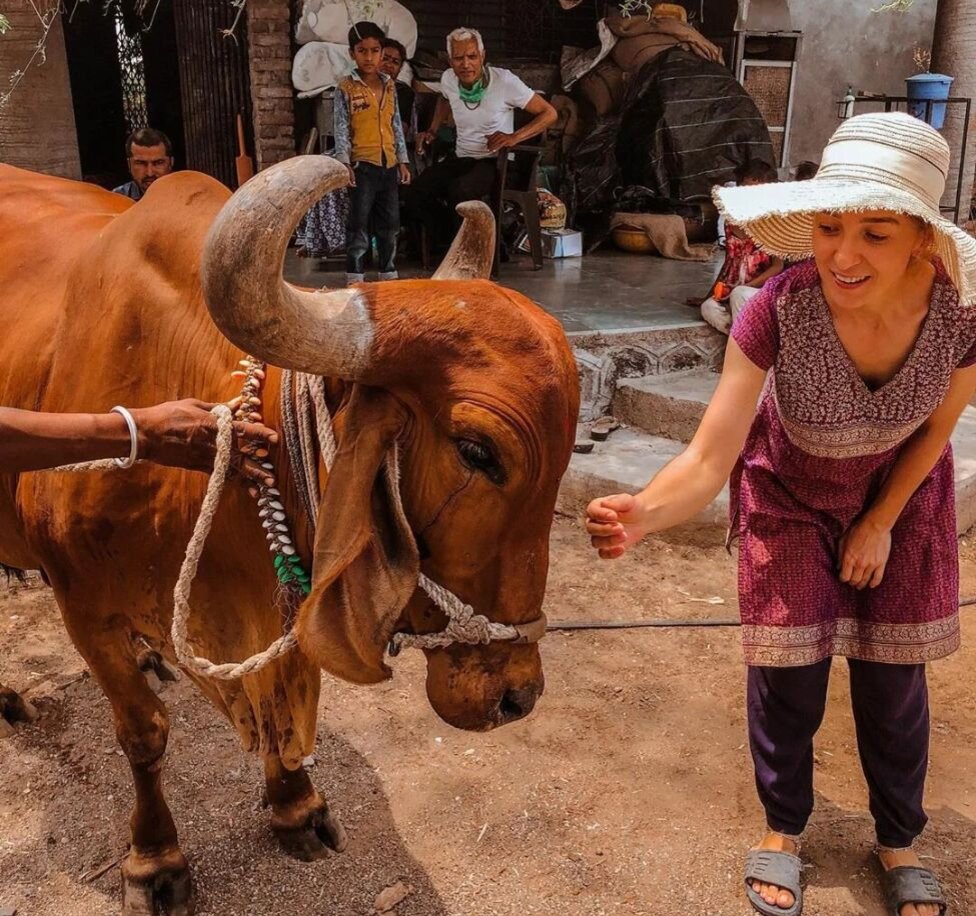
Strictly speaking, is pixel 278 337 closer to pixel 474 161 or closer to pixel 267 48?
pixel 474 161

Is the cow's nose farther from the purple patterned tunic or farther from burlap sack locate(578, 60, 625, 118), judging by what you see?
burlap sack locate(578, 60, 625, 118)

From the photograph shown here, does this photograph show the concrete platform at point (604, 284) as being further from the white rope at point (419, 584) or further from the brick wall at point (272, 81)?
the white rope at point (419, 584)

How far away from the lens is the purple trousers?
8.79 ft

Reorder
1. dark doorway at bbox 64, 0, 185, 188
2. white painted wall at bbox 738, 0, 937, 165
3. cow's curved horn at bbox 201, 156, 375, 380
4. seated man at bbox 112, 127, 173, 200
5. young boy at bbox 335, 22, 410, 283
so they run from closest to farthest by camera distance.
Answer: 1. cow's curved horn at bbox 201, 156, 375, 380
2. seated man at bbox 112, 127, 173, 200
3. young boy at bbox 335, 22, 410, 283
4. white painted wall at bbox 738, 0, 937, 165
5. dark doorway at bbox 64, 0, 185, 188

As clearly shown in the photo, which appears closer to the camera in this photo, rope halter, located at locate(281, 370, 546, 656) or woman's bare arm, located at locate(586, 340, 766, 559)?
rope halter, located at locate(281, 370, 546, 656)

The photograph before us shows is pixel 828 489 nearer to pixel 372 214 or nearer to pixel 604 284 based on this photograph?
pixel 604 284

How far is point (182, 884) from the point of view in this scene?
2801 mm

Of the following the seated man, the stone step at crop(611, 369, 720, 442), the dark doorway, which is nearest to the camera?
the seated man

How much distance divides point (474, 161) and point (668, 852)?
615cm

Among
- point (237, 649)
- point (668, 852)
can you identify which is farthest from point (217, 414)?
point (668, 852)

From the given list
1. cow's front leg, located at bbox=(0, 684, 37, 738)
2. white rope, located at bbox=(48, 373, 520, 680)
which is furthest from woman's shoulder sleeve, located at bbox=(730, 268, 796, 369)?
cow's front leg, located at bbox=(0, 684, 37, 738)

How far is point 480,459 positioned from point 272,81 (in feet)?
26.3

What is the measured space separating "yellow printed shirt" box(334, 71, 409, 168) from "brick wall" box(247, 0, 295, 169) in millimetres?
1940

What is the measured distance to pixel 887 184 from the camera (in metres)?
2.12
